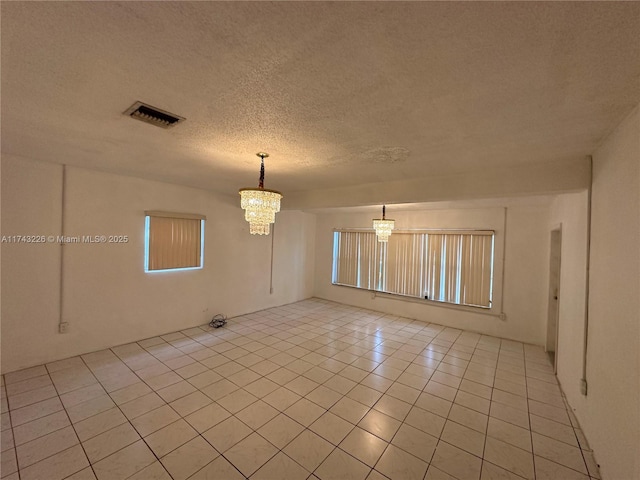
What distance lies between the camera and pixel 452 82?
1.28 meters

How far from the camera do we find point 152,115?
5.68ft

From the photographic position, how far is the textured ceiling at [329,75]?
0.92 m

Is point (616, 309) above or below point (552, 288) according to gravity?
above

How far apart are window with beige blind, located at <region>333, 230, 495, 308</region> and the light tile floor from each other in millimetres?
1273

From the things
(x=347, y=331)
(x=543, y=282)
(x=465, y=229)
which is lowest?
(x=347, y=331)

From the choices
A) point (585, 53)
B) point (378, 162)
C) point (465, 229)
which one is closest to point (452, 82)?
point (585, 53)

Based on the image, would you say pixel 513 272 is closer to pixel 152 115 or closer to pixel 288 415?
pixel 288 415

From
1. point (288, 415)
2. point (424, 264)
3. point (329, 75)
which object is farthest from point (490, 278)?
point (329, 75)

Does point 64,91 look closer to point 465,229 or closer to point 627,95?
point 627,95

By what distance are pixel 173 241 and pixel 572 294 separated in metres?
5.30

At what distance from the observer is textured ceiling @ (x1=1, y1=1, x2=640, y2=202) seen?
92cm

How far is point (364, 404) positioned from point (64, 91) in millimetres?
3342

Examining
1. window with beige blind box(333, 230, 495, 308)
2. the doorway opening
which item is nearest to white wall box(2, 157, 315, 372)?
window with beige blind box(333, 230, 495, 308)

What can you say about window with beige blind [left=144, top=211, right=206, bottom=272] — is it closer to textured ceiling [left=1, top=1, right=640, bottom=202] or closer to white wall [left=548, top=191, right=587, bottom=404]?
textured ceiling [left=1, top=1, right=640, bottom=202]
